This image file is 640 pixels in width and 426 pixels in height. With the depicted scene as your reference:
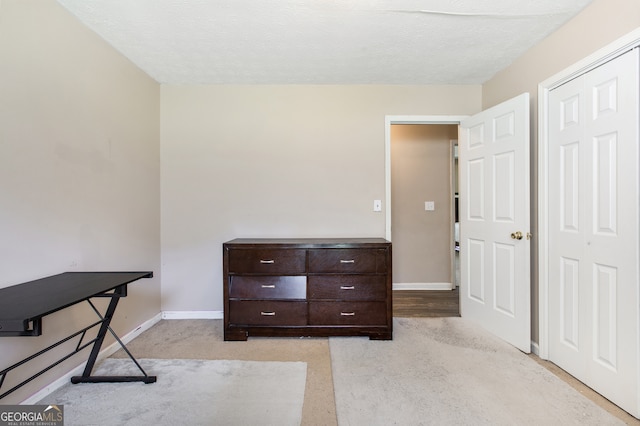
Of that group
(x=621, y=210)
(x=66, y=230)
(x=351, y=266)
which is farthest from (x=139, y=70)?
(x=621, y=210)

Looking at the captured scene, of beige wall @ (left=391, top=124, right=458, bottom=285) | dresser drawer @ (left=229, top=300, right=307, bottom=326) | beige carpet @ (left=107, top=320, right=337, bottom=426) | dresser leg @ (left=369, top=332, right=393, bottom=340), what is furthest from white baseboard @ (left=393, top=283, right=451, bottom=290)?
dresser drawer @ (left=229, top=300, right=307, bottom=326)

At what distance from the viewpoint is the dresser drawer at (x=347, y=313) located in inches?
94.1

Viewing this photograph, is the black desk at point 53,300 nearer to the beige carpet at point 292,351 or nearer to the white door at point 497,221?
the beige carpet at point 292,351

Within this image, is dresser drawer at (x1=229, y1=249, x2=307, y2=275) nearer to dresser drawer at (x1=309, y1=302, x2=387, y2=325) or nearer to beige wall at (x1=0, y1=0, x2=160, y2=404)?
dresser drawer at (x1=309, y1=302, x2=387, y2=325)

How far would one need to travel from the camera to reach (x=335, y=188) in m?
2.90

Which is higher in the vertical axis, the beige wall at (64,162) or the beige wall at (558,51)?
the beige wall at (558,51)

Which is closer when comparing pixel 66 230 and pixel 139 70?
pixel 66 230

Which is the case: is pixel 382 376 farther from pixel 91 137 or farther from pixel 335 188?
pixel 91 137

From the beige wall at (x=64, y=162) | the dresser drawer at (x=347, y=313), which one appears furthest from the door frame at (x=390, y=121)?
the beige wall at (x=64, y=162)

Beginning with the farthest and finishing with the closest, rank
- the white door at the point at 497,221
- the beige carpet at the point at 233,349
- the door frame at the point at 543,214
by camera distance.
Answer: the white door at the point at 497,221, the door frame at the point at 543,214, the beige carpet at the point at 233,349

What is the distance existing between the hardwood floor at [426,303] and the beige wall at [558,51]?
3.14 feet

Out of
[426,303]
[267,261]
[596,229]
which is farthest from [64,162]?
[426,303]

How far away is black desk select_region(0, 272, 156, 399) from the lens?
108cm

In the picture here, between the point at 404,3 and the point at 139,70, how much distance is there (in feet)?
7.52
